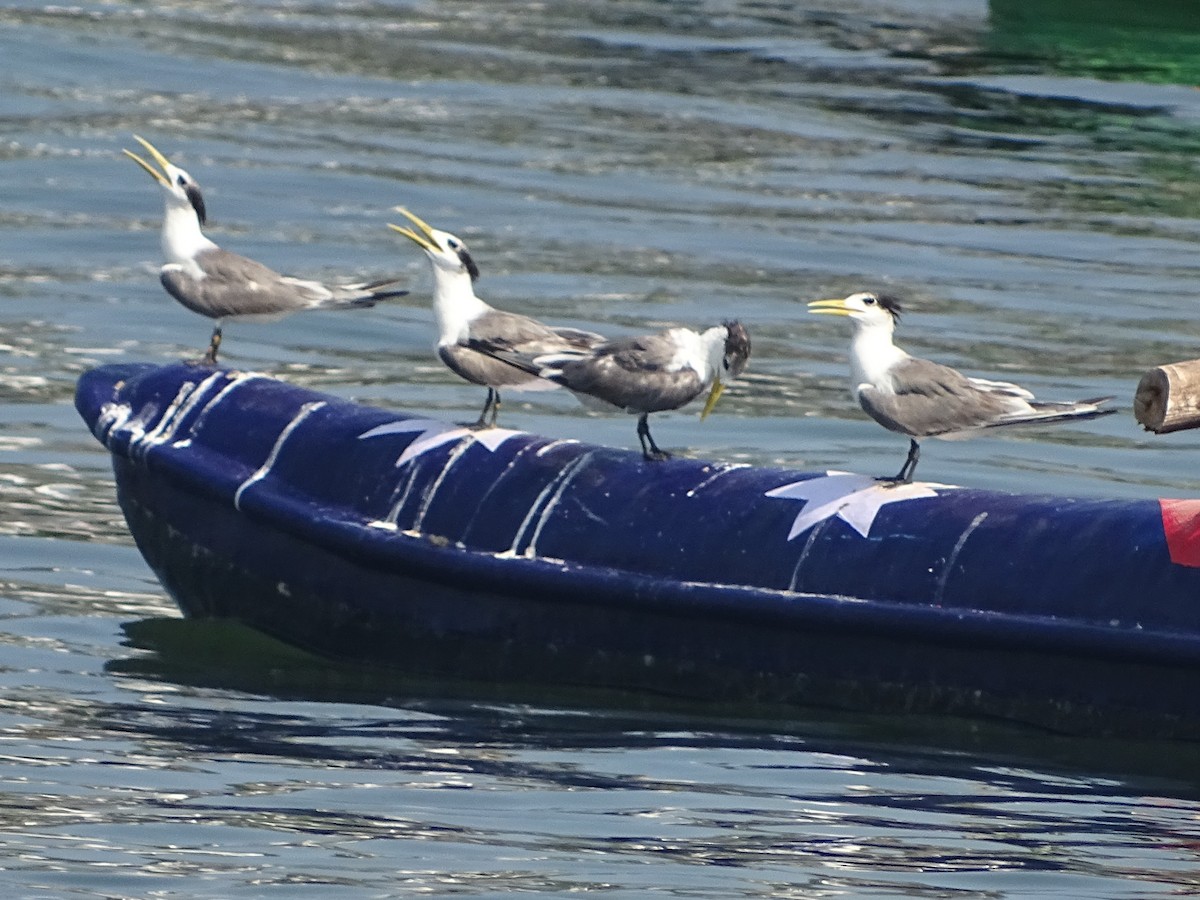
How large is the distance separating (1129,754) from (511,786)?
195 cm

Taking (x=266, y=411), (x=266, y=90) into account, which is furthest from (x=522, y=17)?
(x=266, y=411)

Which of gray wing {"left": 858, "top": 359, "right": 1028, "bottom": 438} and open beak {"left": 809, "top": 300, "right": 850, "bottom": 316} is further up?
open beak {"left": 809, "top": 300, "right": 850, "bottom": 316}

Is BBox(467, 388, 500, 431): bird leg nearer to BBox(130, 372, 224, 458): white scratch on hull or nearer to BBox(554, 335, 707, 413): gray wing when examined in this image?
BBox(554, 335, 707, 413): gray wing

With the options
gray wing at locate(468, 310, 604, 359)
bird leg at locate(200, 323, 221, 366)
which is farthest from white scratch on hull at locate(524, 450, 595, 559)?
bird leg at locate(200, 323, 221, 366)

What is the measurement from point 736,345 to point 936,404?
70 centimetres

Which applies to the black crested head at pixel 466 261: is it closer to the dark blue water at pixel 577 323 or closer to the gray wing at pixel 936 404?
the dark blue water at pixel 577 323

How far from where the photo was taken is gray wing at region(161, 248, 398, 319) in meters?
9.55

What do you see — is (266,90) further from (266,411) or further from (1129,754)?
(1129,754)

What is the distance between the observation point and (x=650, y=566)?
8242mm

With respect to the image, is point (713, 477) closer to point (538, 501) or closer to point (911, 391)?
point (538, 501)

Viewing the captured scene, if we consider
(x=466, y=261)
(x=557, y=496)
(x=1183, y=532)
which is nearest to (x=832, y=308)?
(x=557, y=496)

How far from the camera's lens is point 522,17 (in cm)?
2956

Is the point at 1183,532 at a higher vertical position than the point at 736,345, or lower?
lower

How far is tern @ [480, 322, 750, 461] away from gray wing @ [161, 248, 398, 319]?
1.33 meters
